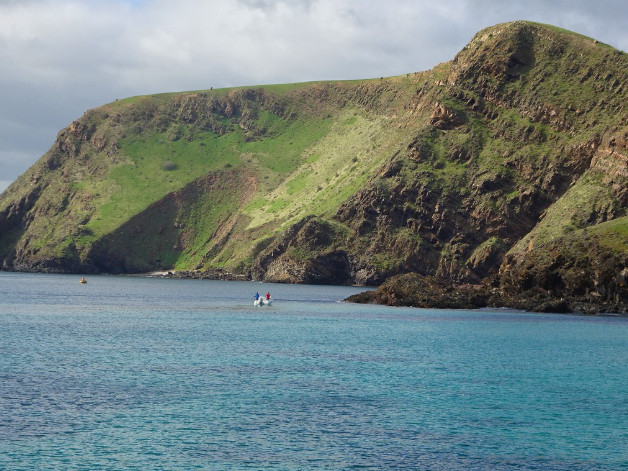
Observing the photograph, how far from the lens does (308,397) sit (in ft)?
167

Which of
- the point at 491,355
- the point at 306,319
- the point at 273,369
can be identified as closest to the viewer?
the point at 273,369

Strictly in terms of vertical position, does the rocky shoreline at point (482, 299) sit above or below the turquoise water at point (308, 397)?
above

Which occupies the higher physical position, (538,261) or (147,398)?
(538,261)

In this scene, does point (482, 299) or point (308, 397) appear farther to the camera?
point (482, 299)

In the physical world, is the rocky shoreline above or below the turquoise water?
above

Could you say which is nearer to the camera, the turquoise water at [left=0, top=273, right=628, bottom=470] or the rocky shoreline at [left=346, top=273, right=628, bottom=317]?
the turquoise water at [left=0, top=273, right=628, bottom=470]

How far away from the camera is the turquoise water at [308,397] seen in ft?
123

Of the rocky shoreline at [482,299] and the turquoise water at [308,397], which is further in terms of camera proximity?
the rocky shoreline at [482,299]

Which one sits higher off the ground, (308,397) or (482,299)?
(482,299)

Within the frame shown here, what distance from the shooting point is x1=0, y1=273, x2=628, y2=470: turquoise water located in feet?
123

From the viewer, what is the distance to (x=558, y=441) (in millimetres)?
41344

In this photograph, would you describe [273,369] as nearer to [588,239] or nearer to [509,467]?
→ [509,467]

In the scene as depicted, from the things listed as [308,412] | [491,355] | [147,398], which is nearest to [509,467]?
[308,412]

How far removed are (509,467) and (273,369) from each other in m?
28.5
